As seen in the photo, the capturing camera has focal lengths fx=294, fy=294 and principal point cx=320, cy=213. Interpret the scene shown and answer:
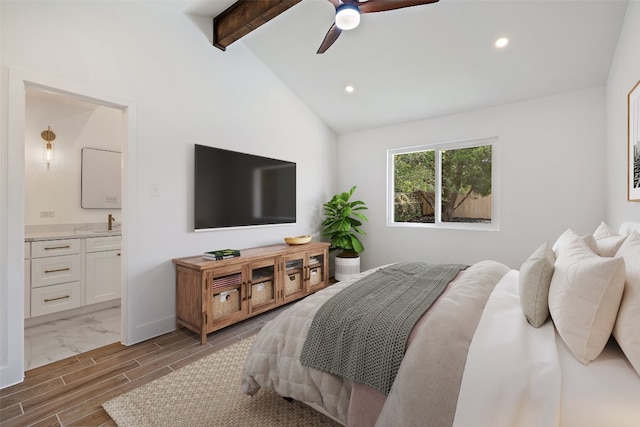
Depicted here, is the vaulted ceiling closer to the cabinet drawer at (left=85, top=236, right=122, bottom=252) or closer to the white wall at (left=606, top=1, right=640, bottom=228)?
the white wall at (left=606, top=1, right=640, bottom=228)

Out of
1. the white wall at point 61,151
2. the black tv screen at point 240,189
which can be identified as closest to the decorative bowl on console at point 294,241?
the black tv screen at point 240,189

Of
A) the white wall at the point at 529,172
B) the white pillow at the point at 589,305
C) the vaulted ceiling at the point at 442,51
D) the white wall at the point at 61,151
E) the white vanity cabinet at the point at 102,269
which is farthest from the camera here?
the white wall at the point at 61,151

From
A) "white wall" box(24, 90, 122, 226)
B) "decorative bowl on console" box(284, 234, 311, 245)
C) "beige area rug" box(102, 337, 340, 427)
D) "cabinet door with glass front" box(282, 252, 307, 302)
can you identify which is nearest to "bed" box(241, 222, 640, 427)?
"beige area rug" box(102, 337, 340, 427)

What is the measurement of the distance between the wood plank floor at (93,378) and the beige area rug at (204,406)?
0.12 meters

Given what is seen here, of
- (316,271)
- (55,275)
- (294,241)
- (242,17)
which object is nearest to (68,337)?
(55,275)

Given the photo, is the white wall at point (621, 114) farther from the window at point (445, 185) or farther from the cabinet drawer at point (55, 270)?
the cabinet drawer at point (55, 270)

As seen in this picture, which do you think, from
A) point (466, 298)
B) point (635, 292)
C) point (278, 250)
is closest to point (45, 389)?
point (278, 250)

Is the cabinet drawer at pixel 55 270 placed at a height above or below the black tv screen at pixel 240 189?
below

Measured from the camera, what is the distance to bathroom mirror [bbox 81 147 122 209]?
3658 millimetres

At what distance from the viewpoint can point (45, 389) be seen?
6.15 ft

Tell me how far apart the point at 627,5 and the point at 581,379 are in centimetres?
279

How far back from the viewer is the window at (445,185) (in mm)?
3648

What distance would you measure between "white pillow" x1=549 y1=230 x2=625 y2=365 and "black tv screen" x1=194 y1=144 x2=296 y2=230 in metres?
2.79

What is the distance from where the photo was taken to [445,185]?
13.2ft
